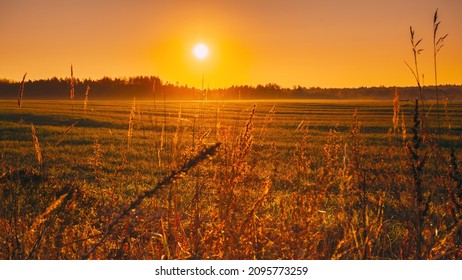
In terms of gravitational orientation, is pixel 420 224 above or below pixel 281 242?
above

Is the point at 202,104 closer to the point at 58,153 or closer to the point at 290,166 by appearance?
the point at 290,166

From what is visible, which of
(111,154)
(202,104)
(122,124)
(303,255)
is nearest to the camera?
(303,255)

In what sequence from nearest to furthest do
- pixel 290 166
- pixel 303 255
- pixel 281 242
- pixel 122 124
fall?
1. pixel 303 255
2. pixel 281 242
3. pixel 290 166
4. pixel 122 124

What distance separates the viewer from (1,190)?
12.5ft

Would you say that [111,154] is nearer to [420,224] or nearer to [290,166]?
[290,166]

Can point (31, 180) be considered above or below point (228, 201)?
below

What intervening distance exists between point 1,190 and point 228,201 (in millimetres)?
2133

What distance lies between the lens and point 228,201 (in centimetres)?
252

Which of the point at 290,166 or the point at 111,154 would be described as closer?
the point at 290,166

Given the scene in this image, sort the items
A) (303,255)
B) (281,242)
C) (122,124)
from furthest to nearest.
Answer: (122,124) < (281,242) < (303,255)

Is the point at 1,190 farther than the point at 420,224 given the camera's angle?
Yes
